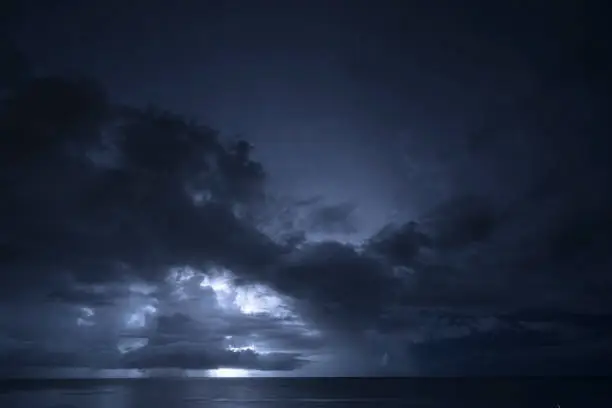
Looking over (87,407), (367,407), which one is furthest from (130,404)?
(367,407)

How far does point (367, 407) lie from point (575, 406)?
47.6 m

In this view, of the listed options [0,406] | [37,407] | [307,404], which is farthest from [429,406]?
[0,406]

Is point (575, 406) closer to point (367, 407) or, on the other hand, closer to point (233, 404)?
point (367, 407)

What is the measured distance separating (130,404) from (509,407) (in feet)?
283

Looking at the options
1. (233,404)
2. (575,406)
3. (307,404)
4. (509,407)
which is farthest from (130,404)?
(575,406)

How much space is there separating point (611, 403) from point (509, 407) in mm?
30937

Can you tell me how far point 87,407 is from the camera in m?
148

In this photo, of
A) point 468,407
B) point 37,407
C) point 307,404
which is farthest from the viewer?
point 307,404

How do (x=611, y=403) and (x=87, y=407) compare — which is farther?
(x=611, y=403)

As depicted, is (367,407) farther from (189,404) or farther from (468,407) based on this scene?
(189,404)

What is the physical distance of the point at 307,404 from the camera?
539 ft

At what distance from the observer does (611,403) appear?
16100 centimetres

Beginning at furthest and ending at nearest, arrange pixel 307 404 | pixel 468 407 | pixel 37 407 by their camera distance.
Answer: pixel 307 404
pixel 468 407
pixel 37 407

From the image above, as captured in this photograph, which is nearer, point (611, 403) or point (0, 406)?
point (0, 406)
